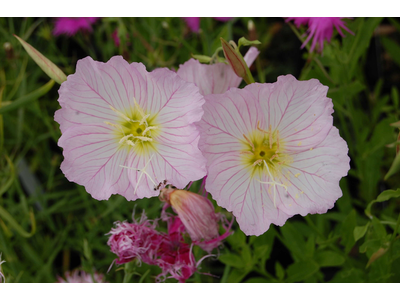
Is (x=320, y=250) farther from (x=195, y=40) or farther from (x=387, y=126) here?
(x=195, y=40)

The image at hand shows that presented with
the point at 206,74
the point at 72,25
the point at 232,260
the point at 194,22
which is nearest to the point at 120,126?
the point at 206,74

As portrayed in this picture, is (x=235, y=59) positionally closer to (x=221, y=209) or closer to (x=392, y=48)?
(x=221, y=209)

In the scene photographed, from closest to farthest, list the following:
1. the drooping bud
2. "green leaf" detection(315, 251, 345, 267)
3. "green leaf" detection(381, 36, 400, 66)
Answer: the drooping bud → "green leaf" detection(315, 251, 345, 267) → "green leaf" detection(381, 36, 400, 66)

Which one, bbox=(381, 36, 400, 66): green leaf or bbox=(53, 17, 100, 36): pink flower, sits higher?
bbox=(381, 36, 400, 66): green leaf

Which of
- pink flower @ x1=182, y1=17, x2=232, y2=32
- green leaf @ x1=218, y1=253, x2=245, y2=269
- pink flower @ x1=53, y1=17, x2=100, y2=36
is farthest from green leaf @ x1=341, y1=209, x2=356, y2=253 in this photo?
pink flower @ x1=53, y1=17, x2=100, y2=36

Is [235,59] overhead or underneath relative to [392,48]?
underneath

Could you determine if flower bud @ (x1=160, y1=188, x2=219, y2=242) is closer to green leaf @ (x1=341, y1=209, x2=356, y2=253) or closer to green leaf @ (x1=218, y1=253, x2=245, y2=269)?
green leaf @ (x1=218, y1=253, x2=245, y2=269)
